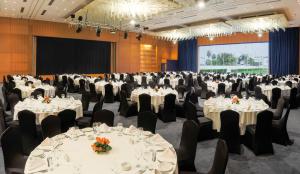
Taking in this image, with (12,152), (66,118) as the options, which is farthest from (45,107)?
(12,152)

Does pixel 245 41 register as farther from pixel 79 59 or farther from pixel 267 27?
pixel 79 59

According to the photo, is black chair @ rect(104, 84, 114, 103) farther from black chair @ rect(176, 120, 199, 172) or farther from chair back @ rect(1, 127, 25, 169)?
black chair @ rect(176, 120, 199, 172)

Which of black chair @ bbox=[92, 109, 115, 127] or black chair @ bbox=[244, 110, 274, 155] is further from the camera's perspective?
black chair @ bbox=[244, 110, 274, 155]

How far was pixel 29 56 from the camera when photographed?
759 inches

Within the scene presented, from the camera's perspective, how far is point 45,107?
5.95m

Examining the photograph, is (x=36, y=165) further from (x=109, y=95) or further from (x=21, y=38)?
(x=21, y=38)

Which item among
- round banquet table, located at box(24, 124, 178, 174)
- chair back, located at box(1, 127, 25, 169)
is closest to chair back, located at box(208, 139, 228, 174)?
round banquet table, located at box(24, 124, 178, 174)

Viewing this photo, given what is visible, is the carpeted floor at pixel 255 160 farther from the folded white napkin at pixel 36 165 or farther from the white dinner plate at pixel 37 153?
the folded white napkin at pixel 36 165

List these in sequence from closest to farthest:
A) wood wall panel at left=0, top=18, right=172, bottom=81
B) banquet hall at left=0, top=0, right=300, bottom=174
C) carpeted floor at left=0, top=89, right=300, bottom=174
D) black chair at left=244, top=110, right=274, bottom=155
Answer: banquet hall at left=0, top=0, right=300, bottom=174 → carpeted floor at left=0, top=89, right=300, bottom=174 → black chair at left=244, top=110, right=274, bottom=155 → wood wall panel at left=0, top=18, right=172, bottom=81

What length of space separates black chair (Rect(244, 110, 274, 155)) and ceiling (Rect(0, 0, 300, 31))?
7.34m

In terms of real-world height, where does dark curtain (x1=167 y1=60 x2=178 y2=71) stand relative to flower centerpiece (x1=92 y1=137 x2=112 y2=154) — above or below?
above

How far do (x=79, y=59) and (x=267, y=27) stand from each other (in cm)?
1452

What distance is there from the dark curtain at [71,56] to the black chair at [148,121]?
17.2 metres

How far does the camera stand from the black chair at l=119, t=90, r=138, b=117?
8.81m
